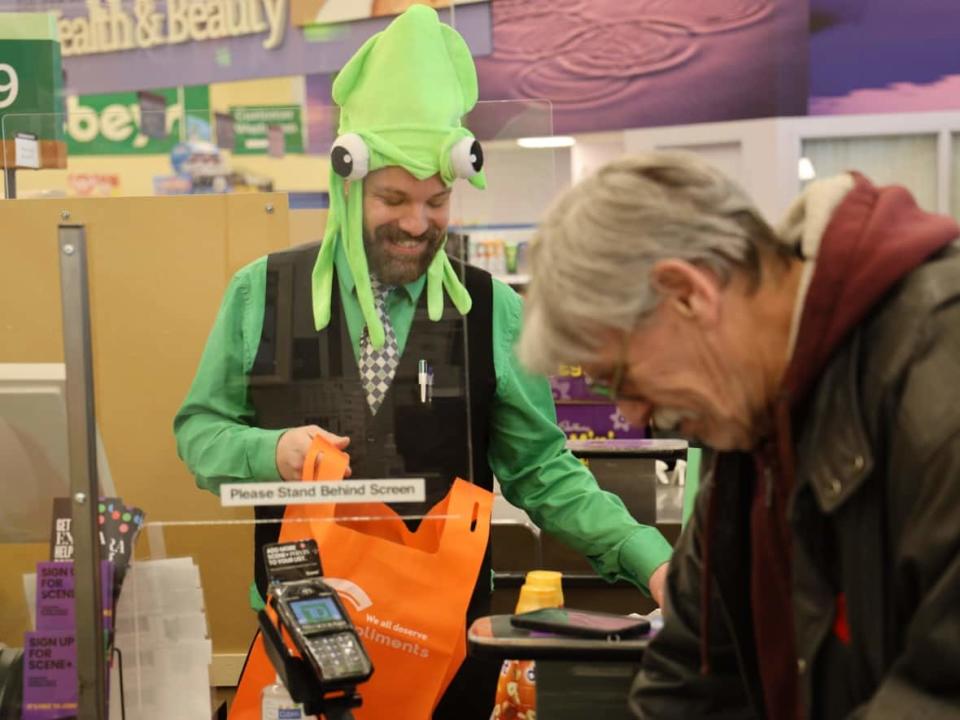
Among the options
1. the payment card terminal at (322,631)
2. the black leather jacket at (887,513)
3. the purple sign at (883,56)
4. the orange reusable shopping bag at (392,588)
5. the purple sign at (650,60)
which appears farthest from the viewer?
the purple sign at (650,60)

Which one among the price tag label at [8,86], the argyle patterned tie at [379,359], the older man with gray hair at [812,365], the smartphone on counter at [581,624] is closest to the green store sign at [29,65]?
the price tag label at [8,86]

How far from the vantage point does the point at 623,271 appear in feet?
4.29

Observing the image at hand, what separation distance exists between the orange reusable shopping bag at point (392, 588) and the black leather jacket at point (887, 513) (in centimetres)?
73

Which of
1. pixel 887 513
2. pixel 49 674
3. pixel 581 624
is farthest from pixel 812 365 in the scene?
pixel 49 674

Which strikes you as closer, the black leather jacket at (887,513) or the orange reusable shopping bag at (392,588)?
the black leather jacket at (887,513)

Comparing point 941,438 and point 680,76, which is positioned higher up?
point 680,76

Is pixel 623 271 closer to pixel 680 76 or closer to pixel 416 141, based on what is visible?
pixel 416 141

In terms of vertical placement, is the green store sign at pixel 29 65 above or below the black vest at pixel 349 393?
above

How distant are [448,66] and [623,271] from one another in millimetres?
855

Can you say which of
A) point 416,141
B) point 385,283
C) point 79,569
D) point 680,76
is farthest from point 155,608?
point 680,76

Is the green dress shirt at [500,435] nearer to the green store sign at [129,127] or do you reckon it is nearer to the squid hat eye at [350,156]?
the squid hat eye at [350,156]

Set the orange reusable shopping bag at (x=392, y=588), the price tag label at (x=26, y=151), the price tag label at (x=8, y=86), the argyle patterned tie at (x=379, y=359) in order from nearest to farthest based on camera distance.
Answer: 1. the orange reusable shopping bag at (x=392, y=588)
2. the argyle patterned tie at (x=379, y=359)
3. the price tag label at (x=26, y=151)
4. the price tag label at (x=8, y=86)

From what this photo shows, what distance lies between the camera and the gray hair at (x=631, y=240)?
4.30ft

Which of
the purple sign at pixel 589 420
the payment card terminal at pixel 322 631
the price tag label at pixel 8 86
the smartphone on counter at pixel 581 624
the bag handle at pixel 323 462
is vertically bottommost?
the purple sign at pixel 589 420
